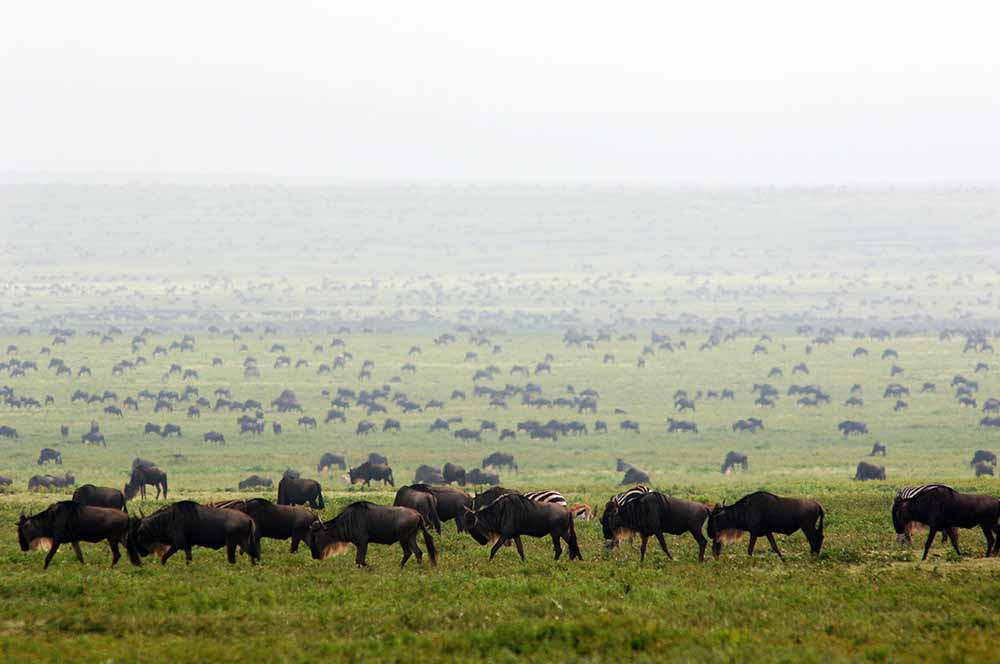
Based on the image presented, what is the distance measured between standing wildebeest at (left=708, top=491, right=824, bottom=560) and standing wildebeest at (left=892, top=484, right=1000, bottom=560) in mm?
1681

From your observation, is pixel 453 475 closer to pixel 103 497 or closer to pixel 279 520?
pixel 103 497

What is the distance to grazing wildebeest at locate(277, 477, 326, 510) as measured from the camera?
92.2 ft

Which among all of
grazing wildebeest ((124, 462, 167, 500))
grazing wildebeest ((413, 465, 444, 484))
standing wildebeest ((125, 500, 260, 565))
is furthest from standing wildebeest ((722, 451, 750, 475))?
standing wildebeest ((125, 500, 260, 565))

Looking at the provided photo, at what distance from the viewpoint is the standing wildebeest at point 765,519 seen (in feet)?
69.2

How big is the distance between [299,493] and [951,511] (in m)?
13.3

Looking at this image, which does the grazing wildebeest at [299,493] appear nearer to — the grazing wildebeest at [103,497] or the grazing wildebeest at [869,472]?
the grazing wildebeest at [103,497]

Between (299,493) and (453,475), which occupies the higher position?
(299,493)

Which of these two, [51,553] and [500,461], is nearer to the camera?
[51,553]

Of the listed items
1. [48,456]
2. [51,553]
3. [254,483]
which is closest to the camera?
[51,553]

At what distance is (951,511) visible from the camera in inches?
837

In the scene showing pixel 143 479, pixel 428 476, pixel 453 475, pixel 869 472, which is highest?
pixel 143 479

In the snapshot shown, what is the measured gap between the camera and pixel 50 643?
15602 mm

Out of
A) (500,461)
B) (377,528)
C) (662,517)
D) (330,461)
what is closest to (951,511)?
(662,517)

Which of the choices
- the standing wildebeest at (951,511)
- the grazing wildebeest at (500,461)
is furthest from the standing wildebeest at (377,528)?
the grazing wildebeest at (500,461)
